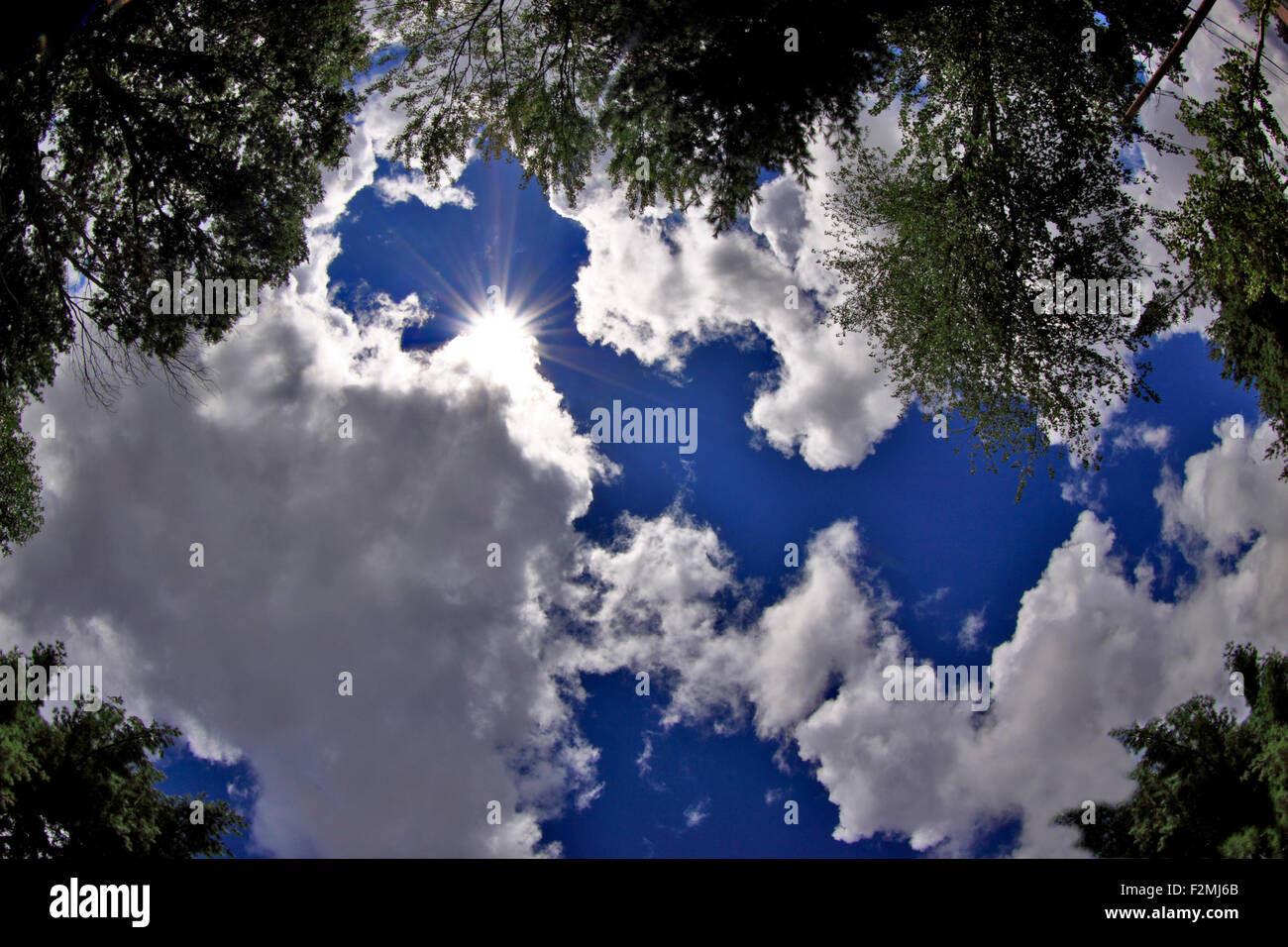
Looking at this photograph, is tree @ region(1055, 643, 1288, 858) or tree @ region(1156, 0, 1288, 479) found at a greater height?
tree @ region(1156, 0, 1288, 479)

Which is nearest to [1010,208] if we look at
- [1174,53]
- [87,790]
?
[1174,53]

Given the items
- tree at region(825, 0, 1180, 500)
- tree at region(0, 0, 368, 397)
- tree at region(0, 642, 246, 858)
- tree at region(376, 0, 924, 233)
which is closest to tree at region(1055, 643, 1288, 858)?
tree at region(825, 0, 1180, 500)

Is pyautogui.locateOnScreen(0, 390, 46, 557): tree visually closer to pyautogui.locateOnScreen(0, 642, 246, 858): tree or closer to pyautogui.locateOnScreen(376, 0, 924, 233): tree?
pyautogui.locateOnScreen(0, 642, 246, 858): tree

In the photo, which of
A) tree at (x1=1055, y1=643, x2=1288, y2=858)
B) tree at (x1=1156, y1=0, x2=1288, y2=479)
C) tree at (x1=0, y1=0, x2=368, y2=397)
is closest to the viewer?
tree at (x1=1156, y1=0, x2=1288, y2=479)

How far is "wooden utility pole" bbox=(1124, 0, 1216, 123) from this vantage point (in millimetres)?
8859

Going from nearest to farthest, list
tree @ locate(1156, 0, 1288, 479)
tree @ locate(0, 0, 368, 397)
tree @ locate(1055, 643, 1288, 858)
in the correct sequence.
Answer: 1. tree @ locate(1156, 0, 1288, 479)
2. tree @ locate(0, 0, 368, 397)
3. tree @ locate(1055, 643, 1288, 858)

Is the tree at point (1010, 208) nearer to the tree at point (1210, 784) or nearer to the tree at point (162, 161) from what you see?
the tree at point (1210, 784)

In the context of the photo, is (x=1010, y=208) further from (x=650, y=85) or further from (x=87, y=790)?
(x=87, y=790)

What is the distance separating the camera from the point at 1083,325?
1241 centimetres

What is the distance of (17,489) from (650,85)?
18.3 metres

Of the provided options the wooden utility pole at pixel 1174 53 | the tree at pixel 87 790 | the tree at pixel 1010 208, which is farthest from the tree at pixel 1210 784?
the tree at pixel 87 790

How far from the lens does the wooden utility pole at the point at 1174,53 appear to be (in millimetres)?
8859

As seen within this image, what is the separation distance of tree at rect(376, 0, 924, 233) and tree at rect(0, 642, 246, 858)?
1481 centimetres

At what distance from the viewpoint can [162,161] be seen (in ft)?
35.1
